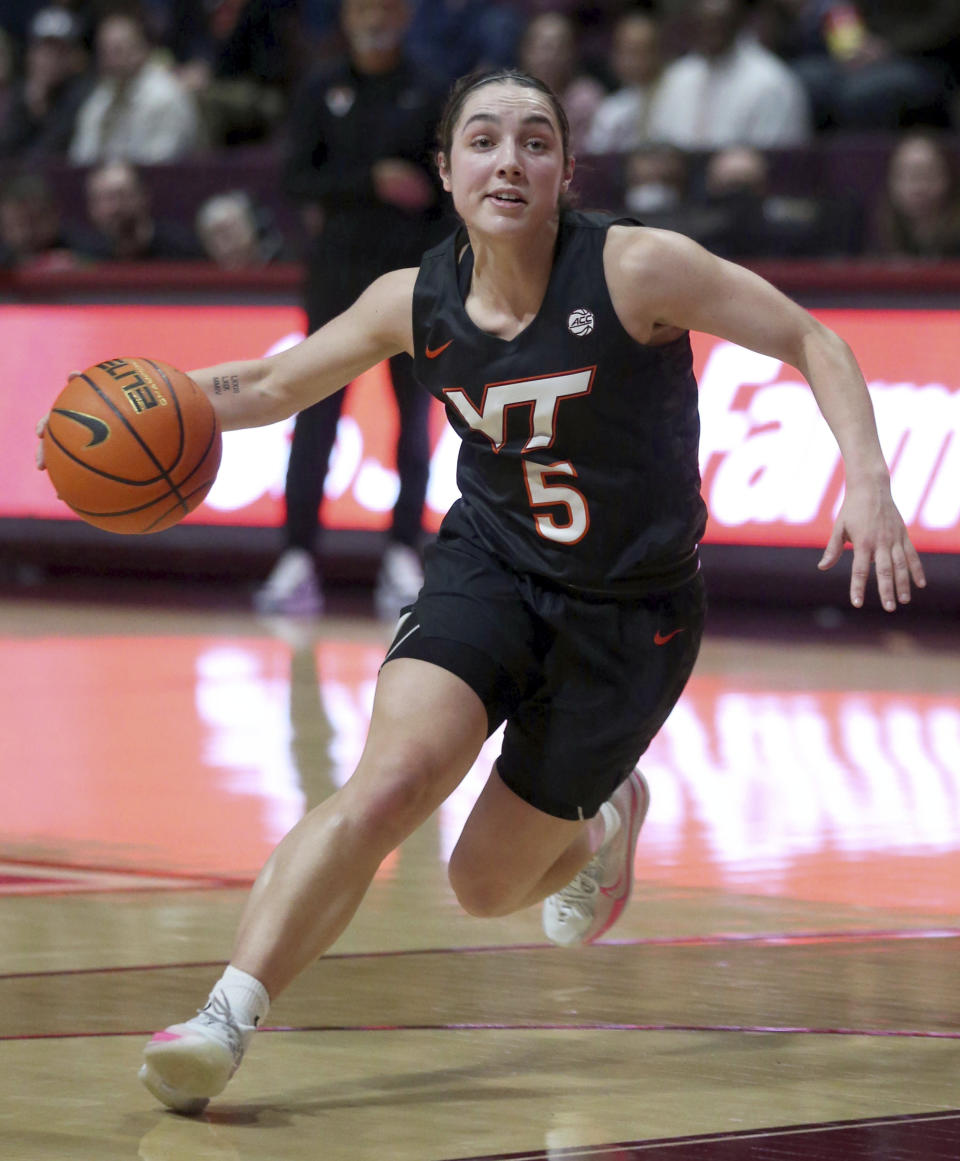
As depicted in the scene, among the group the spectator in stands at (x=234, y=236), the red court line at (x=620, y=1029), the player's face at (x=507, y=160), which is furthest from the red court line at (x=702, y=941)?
the spectator in stands at (x=234, y=236)

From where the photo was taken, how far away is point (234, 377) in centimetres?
411

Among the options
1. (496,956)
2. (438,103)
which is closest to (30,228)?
(438,103)

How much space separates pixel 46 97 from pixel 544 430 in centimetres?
1215

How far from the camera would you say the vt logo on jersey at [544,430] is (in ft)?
12.5

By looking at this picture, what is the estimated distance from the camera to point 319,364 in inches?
159

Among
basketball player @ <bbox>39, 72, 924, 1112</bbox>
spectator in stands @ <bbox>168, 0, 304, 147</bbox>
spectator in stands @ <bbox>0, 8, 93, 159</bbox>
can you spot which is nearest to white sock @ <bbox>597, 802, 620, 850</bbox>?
basketball player @ <bbox>39, 72, 924, 1112</bbox>

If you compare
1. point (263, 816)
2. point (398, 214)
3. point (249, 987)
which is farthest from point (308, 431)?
point (249, 987)

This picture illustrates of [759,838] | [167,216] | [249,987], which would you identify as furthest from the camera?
[167,216]

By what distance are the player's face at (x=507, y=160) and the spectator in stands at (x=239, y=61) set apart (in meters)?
10.7

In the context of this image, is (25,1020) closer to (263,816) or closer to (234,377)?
(234,377)

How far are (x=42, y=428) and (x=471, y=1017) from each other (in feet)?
4.57

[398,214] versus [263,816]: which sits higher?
[398,214]

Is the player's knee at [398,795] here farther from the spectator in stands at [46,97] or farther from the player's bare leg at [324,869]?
the spectator in stands at [46,97]

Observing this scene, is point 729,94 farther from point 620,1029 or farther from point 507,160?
point 620,1029
